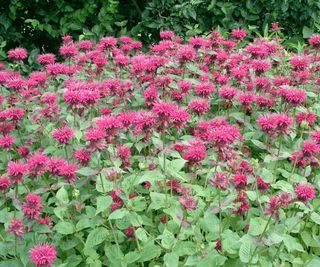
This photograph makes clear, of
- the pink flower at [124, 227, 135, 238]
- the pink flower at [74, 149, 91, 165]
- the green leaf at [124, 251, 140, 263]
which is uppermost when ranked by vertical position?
the pink flower at [74, 149, 91, 165]

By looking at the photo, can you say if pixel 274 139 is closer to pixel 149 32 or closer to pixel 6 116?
pixel 6 116

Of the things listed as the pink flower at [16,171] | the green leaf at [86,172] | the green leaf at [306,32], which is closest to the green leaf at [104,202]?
the green leaf at [86,172]

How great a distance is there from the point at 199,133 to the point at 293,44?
259 cm

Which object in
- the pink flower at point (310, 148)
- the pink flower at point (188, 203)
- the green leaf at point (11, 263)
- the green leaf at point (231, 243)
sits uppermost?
the pink flower at point (310, 148)

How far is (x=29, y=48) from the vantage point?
5363 mm

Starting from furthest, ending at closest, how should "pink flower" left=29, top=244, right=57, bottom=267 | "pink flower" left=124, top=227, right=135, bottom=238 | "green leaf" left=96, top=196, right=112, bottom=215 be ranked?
"pink flower" left=124, top=227, right=135, bottom=238 → "green leaf" left=96, top=196, right=112, bottom=215 → "pink flower" left=29, top=244, right=57, bottom=267

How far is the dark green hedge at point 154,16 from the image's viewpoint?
489 centimetres

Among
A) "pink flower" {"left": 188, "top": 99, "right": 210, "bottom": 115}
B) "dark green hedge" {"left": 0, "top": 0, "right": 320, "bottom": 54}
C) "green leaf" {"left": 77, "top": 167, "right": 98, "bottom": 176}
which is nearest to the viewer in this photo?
"green leaf" {"left": 77, "top": 167, "right": 98, "bottom": 176}

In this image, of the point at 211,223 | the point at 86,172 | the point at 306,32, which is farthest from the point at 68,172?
the point at 306,32

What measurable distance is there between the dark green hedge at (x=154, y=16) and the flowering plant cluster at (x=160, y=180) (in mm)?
1975

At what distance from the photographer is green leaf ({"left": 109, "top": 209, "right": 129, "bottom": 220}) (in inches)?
83.8

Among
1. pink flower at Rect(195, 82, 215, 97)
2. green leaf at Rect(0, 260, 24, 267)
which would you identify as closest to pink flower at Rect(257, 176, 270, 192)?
pink flower at Rect(195, 82, 215, 97)

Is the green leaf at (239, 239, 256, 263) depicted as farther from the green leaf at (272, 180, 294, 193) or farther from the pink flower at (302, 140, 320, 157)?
the pink flower at (302, 140, 320, 157)

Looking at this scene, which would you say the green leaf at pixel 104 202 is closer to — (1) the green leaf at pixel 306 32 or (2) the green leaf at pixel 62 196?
(2) the green leaf at pixel 62 196
